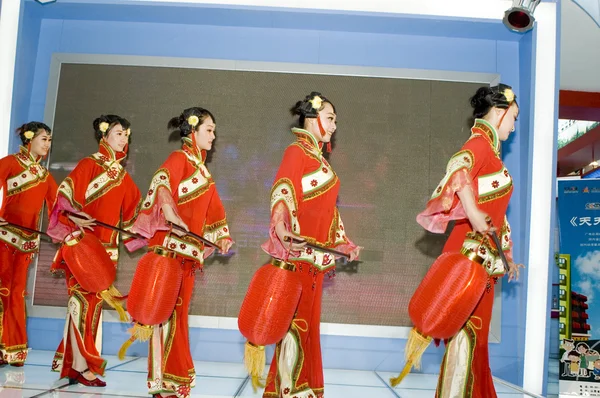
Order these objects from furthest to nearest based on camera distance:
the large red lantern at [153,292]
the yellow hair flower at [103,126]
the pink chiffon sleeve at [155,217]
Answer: the yellow hair flower at [103,126] < the pink chiffon sleeve at [155,217] < the large red lantern at [153,292]

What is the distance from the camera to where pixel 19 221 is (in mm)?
4359

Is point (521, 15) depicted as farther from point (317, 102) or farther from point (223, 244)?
point (223, 244)

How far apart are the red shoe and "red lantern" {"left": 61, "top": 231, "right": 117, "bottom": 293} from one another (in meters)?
0.48

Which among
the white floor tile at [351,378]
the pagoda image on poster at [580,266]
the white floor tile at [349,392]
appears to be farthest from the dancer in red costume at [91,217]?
the pagoda image on poster at [580,266]

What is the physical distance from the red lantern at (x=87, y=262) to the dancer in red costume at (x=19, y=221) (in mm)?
739

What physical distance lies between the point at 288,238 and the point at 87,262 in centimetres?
143

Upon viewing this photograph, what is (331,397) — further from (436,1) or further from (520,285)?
(436,1)

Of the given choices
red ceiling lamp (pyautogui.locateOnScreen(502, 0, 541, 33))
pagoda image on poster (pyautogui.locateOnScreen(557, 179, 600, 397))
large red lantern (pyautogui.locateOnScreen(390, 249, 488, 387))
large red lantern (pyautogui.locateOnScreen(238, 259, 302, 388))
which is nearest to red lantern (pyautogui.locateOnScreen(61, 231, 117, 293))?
large red lantern (pyautogui.locateOnScreen(238, 259, 302, 388))

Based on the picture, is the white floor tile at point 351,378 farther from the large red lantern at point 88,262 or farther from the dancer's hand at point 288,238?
the dancer's hand at point 288,238

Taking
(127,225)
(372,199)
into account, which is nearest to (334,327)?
(372,199)

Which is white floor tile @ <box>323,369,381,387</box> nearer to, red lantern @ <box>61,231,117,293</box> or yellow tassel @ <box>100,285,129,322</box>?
yellow tassel @ <box>100,285,129,322</box>

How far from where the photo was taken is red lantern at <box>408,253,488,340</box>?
8.68 feet

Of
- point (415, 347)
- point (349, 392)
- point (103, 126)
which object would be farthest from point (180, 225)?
point (349, 392)

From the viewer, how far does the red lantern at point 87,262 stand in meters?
3.65
